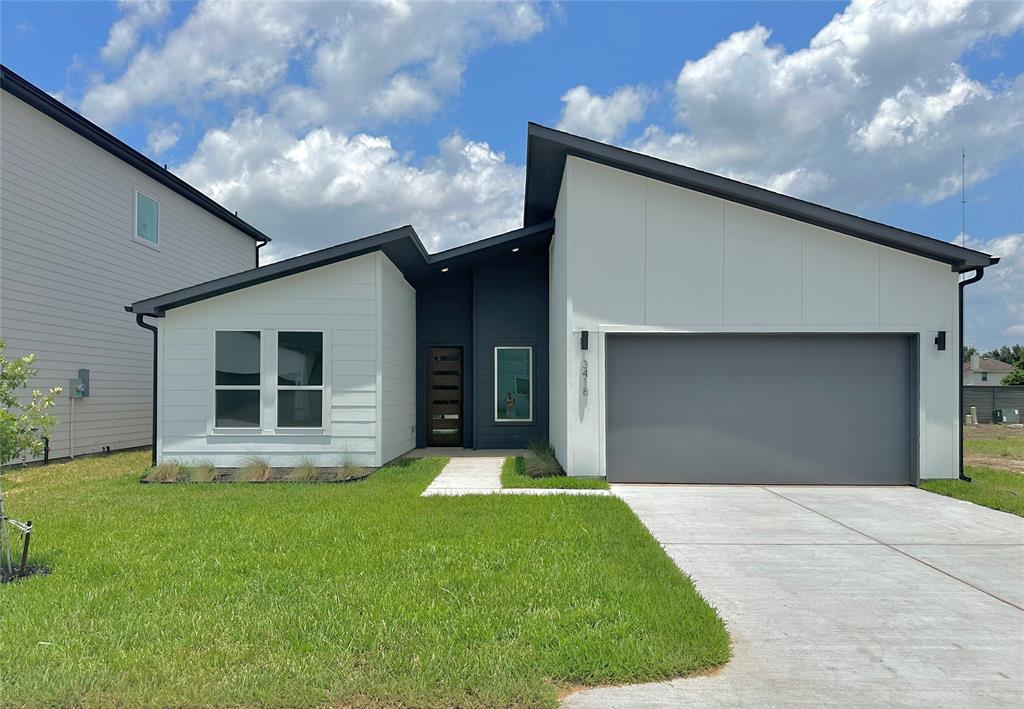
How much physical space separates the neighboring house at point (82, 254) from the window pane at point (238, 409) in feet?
12.0

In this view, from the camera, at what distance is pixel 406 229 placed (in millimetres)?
9789

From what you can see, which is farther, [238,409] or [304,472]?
[238,409]

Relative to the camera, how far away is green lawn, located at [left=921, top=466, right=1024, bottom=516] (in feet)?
25.2

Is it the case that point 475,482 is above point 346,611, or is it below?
below

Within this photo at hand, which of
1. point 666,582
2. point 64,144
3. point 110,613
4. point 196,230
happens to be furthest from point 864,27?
point 196,230

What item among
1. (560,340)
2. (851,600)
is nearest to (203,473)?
(560,340)

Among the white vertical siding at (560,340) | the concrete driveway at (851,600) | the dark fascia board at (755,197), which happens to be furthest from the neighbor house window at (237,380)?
the concrete driveway at (851,600)

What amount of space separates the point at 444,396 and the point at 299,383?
4139 millimetres

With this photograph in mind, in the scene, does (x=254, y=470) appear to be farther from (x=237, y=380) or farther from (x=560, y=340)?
(x=560, y=340)

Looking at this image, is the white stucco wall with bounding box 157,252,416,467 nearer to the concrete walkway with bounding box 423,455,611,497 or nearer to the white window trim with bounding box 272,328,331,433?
the white window trim with bounding box 272,328,331,433

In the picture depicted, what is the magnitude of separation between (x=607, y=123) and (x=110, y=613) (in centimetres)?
1139

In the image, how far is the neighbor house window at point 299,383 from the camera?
10.1 meters

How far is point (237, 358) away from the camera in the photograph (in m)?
10.1

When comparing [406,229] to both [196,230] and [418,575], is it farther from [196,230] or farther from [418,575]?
[196,230]
